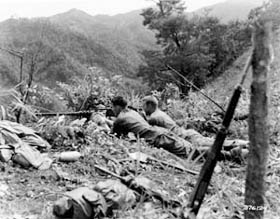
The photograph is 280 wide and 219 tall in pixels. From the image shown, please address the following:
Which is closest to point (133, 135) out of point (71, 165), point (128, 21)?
point (71, 165)

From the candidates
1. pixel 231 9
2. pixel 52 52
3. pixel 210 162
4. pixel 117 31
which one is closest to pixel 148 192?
pixel 210 162

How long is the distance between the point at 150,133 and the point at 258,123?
1972 mm

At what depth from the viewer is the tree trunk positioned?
124 cm

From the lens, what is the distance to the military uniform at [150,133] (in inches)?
122

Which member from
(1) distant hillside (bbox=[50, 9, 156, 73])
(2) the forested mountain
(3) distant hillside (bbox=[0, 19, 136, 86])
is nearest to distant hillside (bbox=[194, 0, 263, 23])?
(2) the forested mountain

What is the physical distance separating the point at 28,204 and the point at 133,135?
1.44m

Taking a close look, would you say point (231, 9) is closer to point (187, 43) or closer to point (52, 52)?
point (187, 43)

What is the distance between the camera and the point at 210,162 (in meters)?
1.38

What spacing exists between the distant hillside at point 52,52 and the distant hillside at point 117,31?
1.95 ft

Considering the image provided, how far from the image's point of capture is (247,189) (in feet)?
4.61

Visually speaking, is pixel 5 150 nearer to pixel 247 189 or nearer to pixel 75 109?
pixel 247 189

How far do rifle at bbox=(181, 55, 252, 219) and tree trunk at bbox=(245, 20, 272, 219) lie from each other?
0.05 meters

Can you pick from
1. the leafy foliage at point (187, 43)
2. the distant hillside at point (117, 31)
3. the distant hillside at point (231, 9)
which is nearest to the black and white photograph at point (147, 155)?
the leafy foliage at point (187, 43)

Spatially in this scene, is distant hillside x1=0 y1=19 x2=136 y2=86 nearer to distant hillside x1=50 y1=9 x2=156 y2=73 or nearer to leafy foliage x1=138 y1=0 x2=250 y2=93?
distant hillside x1=50 y1=9 x2=156 y2=73
